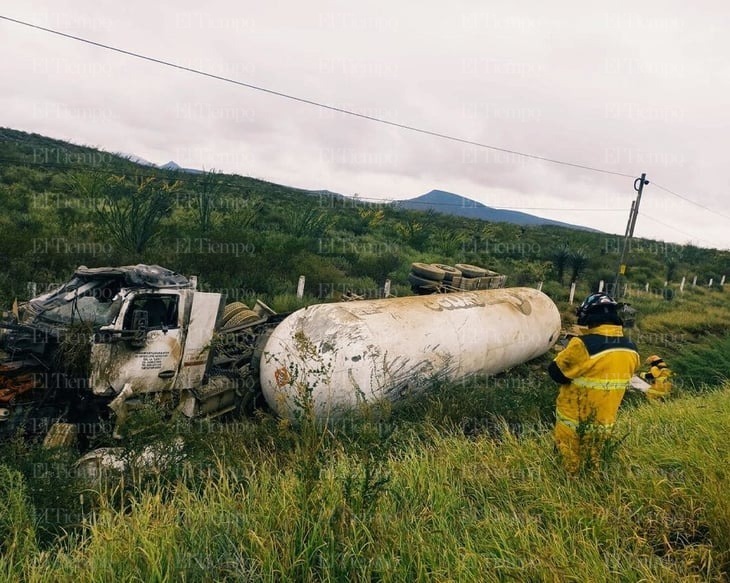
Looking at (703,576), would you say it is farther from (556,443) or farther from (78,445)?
(78,445)

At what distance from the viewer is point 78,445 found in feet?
17.6

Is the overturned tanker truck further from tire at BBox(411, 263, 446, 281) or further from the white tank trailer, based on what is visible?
tire at BBox(411, 263, 446, 281)

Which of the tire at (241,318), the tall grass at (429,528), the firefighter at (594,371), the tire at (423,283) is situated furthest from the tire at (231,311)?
the firefighter at (594,371)

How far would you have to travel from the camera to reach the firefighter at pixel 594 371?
3912 millimetres

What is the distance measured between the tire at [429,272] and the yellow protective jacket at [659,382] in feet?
14.1

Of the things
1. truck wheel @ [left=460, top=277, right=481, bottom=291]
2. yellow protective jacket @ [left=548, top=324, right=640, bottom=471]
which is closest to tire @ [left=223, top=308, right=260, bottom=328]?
truck wheel @ [left=460, top=277, right=481, bottom=291]

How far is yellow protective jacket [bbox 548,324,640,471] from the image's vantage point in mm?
3912

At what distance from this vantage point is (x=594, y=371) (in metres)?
3.93

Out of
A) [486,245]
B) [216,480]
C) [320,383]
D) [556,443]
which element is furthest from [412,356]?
[486,245]

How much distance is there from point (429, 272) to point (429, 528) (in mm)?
7280

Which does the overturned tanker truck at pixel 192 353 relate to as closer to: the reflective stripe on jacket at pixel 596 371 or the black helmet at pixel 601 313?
the reflective stripe on jacket at pixel 596 371

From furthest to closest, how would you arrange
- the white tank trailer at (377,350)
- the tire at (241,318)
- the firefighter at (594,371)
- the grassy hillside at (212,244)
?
1. the grassy hillside at (212,244)
2. the tire at (241,318)
3. the white tank trailer at (377,350)
4. the firefighter at (594,371)

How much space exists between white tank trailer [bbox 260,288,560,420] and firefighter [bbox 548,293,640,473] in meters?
2.12

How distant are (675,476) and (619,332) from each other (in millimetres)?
1237
